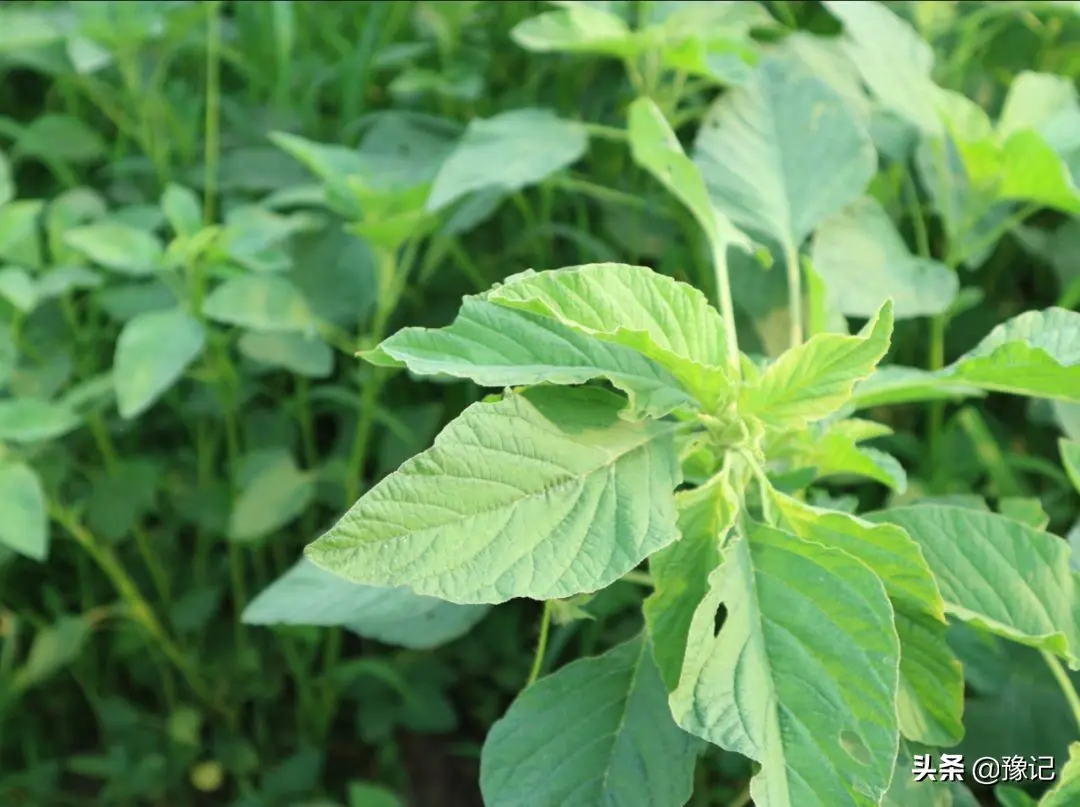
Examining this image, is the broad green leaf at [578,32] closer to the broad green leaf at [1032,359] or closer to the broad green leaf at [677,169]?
the broad green leaf at [677,169]

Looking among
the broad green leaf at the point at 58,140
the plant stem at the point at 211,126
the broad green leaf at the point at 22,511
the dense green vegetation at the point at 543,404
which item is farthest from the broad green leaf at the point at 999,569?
the broad green leaf at the point at 58,140

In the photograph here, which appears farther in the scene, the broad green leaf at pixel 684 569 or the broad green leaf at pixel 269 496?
the broad green leaf at pixel 269 496

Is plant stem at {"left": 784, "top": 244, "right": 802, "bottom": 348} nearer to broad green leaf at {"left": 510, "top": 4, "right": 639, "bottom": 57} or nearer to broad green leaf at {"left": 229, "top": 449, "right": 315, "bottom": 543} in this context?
broad green leaf at {"left": 510, "top": 4, "right": 639, "bottom": 57}

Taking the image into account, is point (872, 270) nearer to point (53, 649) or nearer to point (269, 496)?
point (269, 496)

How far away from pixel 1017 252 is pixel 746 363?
0.55 metres

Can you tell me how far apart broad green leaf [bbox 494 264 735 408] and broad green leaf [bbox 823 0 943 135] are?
1.04 feet

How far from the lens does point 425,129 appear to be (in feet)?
2.60

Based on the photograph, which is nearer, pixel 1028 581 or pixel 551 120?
pixel 1028 581

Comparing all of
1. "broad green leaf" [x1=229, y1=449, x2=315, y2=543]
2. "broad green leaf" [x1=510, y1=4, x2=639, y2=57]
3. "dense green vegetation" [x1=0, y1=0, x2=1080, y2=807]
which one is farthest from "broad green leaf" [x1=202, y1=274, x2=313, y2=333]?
"broad green leaf" [x1=510, y1=4, x2=639, y2=57]

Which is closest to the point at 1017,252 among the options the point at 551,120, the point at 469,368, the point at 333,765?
the point at 551,120

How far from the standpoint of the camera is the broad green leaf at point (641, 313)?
347mm

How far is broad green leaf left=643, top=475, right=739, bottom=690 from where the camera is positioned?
0.39 m

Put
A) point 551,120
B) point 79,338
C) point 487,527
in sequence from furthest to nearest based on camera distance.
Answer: point 79,338 → point 551,120 → point 487,527

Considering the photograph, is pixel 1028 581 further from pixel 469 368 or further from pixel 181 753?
pixel 181 753
